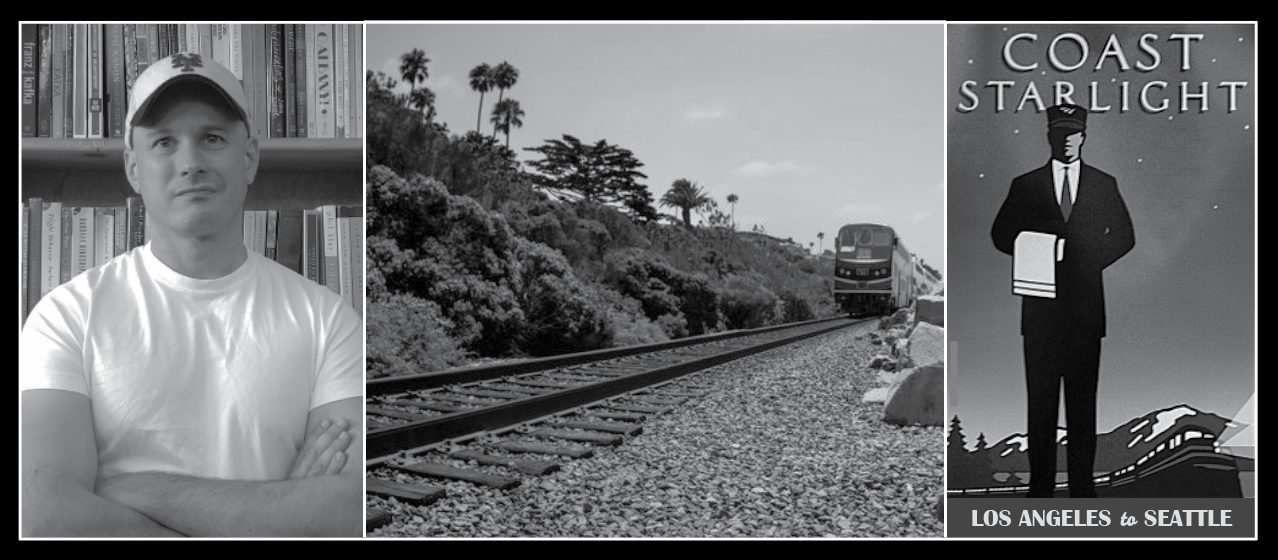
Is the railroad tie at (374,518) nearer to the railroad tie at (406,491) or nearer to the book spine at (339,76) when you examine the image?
the railroad tie at (406,491)

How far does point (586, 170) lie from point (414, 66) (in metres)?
0.86

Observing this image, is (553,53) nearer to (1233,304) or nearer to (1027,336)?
(1027,336)

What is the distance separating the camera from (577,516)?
12.4 feet

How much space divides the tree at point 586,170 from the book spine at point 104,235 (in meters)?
1.70

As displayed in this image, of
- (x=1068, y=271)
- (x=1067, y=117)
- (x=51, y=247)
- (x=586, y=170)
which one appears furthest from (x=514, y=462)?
(x=1067, y=117)

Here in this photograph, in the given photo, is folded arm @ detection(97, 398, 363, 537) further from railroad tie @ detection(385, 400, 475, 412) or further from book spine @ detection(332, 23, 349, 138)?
book spine @ detection(332, 23, 349, 138)

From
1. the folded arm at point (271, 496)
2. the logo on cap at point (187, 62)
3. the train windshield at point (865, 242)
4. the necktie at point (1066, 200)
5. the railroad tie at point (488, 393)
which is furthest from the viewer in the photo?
the railroad tie at point (488, 393)

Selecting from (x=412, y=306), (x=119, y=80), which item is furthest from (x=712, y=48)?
(x=119, y=80)

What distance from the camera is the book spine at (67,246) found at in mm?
3494

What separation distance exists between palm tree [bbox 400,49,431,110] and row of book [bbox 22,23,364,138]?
0.26m

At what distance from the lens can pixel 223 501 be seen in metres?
3.26

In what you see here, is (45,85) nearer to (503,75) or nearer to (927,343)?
(503,75)

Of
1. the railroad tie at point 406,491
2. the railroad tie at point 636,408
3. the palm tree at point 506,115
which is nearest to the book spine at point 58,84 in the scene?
the palm tree at point 506,115

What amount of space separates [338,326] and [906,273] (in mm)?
2470
